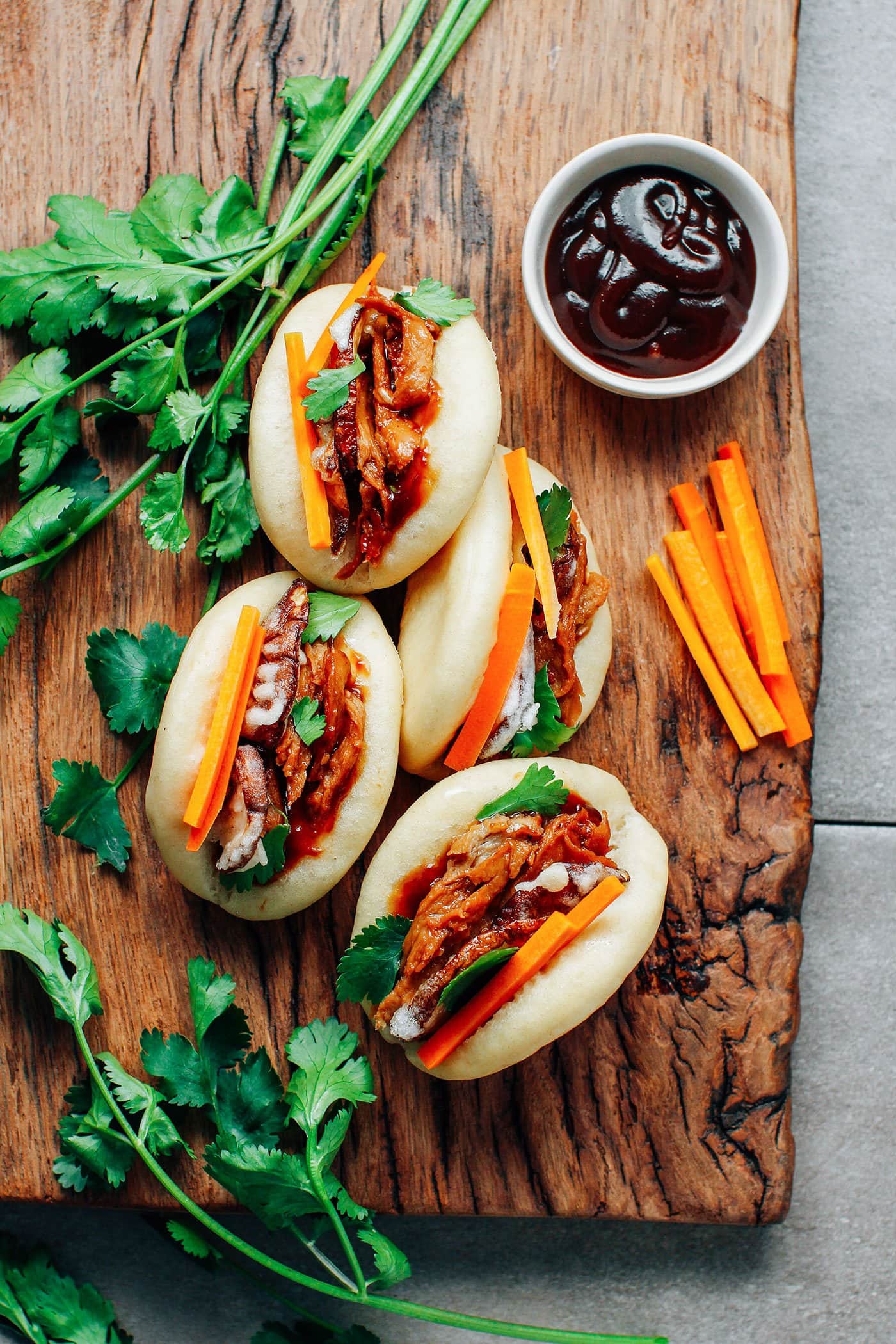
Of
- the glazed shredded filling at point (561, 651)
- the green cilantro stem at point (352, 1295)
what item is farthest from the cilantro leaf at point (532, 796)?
the green cilantro stem at point (352, 1295)

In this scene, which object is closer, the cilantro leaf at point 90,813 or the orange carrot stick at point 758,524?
the cilantro leaf at point 90,813

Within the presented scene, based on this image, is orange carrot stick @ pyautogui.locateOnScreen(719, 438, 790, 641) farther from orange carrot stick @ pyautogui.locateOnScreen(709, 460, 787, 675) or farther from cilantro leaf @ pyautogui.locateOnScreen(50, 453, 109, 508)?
cilantro leaf @ pyautogui.locateOnScreen(50, 453, 109, 508)

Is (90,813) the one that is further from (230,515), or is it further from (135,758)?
(230,515)

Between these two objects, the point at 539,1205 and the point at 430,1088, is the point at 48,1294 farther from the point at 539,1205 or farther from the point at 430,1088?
the point at 539,1205

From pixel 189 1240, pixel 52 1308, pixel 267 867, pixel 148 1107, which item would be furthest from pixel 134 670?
pixel 52 1308

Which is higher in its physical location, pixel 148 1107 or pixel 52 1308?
pixel 148 1107

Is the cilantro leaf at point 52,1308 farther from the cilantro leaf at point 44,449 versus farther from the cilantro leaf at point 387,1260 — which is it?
the cilantro leaf at point 44,449

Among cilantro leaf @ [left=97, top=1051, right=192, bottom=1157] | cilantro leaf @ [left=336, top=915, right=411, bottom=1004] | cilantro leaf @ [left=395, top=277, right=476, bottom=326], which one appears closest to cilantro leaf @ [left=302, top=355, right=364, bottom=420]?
cilantro leaf @ [left=395, top=277, right=476, bottom=326]

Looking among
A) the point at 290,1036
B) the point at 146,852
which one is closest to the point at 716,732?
the point at 290,1036
